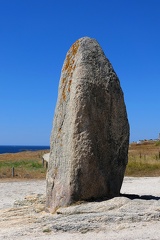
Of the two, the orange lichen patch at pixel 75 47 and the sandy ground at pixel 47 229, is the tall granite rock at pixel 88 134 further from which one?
the sandy ground at pixel 47 229

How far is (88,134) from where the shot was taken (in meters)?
9.57

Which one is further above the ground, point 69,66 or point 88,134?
point 69,66

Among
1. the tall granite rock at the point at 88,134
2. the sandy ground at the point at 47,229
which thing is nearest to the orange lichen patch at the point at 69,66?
the tall granite rock at the point at 88,134

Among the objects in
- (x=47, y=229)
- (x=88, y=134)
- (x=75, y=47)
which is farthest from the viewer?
(x=75, y=47)

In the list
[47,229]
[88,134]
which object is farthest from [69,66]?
[47,229]

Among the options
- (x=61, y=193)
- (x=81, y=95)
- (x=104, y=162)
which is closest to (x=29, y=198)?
(x=61, y=193)

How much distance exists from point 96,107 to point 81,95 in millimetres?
470

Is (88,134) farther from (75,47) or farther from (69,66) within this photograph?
(75,47)

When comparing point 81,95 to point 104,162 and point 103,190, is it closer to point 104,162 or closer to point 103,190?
point 104,162

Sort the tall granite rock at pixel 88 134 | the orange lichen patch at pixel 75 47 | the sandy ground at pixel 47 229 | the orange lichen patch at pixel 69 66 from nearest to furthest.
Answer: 1. the sandy ground at pixel 47 229
2. the tall granite rock at pixel 88 134
3. the orange lichen patch at pixel 69 66
4. the orange lichen patch at pixel 75 47

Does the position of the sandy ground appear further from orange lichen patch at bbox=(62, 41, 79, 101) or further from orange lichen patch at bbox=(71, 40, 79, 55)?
orange lichen patch at bbox=(71, 40, 79, 55)

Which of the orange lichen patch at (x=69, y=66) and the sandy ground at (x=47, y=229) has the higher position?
the orange lichen patch at (x=69, y=66)

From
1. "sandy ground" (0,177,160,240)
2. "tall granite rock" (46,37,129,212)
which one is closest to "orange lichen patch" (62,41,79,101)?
"tall granite rock" (46,37,129,212)

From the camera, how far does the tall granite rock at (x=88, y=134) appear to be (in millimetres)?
9539
